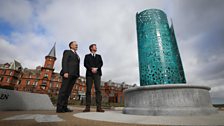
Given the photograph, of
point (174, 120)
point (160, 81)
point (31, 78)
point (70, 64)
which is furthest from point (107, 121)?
point (31, 78)

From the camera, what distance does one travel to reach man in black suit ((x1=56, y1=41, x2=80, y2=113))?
10.9 feet

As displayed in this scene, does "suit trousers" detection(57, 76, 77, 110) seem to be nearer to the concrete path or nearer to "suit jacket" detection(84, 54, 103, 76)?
"suit jacket" detection(84, 54, 103, 76)

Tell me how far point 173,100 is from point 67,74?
9.29 feet

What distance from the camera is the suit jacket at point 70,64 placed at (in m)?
3.44

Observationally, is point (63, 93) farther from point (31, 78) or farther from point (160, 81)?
point (31, 78)

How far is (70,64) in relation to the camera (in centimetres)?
354

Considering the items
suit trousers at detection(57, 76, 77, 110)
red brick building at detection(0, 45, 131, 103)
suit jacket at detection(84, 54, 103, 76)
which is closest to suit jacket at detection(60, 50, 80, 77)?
suit trousers at detection(57, 76, 77, 110)

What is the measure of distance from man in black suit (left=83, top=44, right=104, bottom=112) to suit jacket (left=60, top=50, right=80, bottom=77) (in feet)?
1.12

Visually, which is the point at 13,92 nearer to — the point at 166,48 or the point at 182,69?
the point at 166,48

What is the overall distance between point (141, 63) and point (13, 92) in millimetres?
4982

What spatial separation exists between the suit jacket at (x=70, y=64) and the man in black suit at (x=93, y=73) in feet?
1.12

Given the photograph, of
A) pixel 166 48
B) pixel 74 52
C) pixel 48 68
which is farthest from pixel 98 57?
pixel 48 68

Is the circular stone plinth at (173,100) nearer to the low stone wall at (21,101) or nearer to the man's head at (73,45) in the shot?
the man's head at (73,45)

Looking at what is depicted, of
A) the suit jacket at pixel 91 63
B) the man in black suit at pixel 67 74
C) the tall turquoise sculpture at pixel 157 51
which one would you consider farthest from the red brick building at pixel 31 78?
the man in black suit at pixel 67 74
